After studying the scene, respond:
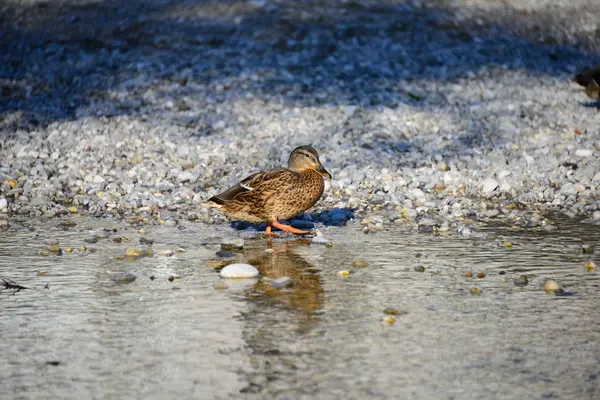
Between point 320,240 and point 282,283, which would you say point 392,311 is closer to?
point 282,283

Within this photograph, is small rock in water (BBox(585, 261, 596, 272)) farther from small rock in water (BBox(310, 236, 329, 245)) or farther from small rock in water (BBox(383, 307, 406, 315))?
small rock in water (BBox(310, 236, 329, 245))

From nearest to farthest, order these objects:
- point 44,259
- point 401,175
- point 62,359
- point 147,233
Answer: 1. point 62,359
2. point 44,259
3. point 147,233
4. point 401,175

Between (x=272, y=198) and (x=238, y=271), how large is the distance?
1873 millimetres

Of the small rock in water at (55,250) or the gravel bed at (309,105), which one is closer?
the small rock in water at (55,250)

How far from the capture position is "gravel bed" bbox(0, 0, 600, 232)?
1057cm

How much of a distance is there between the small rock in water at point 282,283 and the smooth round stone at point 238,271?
29cm

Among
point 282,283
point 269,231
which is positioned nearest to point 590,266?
point 282,283

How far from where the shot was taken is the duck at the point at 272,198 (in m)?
8.94

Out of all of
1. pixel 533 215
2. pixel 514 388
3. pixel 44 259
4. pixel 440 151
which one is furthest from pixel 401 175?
pixel 514 388

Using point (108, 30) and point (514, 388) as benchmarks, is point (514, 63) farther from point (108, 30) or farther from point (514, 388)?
point (514, 388)

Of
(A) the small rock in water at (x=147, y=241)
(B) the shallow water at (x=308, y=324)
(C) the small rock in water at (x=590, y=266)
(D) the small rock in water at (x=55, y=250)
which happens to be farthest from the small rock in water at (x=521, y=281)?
(D) the small rock in water at (x=55, y=250)

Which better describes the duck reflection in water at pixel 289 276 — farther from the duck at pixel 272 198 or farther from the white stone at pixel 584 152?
the white stone at pixel 584 152

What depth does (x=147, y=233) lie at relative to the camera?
29.5 ft

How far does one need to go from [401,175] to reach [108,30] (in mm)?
8848
